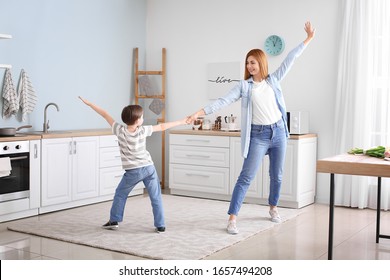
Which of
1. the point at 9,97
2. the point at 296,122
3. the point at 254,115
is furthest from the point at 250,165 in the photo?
the point at 9,97

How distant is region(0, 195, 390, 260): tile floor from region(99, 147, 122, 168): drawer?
1.33 metres

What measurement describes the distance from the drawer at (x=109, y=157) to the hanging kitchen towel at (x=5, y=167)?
133 cm

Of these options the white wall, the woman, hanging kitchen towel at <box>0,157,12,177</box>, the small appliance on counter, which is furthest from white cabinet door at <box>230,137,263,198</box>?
hanging kitchen towel at <box>0,157,12,177</box>

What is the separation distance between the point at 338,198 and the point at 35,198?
311 centimetres

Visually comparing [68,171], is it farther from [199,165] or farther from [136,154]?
[199,165]

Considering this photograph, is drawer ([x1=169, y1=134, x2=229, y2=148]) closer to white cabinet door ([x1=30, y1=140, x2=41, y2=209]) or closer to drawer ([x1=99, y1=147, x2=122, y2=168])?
drawer ([x1=99, y1=147, x2=122, y2=168])

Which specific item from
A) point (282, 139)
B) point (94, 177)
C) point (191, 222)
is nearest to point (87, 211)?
point (94, 177)

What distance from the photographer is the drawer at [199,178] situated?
6.32 m

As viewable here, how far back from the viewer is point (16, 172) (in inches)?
204

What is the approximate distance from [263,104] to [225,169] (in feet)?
5.68

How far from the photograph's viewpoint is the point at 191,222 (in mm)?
5082

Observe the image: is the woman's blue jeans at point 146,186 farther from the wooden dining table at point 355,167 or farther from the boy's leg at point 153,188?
the wooden dining table at point 355,167

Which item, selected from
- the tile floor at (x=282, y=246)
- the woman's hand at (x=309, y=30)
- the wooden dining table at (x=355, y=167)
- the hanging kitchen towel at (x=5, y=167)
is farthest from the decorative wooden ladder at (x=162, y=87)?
the wooden dining table at (x=355, y=167)

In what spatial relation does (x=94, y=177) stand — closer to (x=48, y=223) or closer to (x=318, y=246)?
(x=48, y=223)
